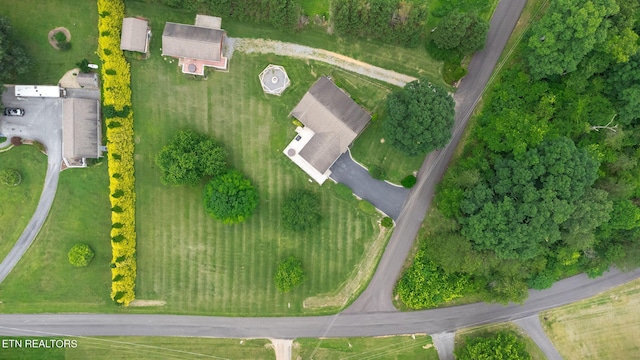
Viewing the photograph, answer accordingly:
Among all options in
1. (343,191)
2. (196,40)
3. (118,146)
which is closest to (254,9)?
(196,40)

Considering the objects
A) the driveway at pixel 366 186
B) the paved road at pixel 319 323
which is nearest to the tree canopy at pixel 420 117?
the driveway at pixel 366 186

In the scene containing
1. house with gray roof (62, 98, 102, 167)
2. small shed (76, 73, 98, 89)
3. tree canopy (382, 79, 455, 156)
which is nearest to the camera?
tree canopy (382, 79, 455, 156)

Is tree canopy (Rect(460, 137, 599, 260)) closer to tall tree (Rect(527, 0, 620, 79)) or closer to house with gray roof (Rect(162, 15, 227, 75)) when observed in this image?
tall tree (Rect(527, 0, 620, 79))

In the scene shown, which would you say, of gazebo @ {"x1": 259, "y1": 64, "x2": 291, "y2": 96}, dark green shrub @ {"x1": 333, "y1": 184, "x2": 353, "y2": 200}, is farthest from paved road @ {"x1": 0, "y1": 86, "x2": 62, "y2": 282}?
dark green shrub @ {"x1": 333, "y1": 184, "x2": 353, "y2": 200}

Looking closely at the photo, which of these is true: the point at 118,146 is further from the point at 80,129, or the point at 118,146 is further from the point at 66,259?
the point at 66,259

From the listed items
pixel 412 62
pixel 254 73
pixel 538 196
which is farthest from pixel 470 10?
pixel 254 73

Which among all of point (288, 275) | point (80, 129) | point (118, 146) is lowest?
point (288, 275)
